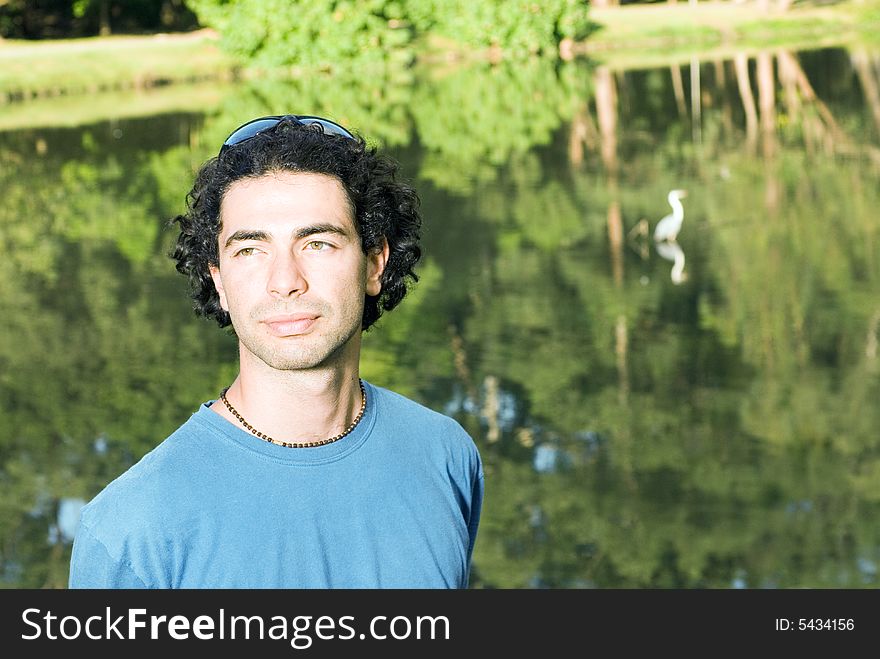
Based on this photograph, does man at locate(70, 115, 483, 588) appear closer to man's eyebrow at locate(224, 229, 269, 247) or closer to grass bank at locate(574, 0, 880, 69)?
man's eyebrow at locate(224, 229, 269, 247)

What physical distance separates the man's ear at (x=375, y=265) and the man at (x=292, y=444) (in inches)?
2.3


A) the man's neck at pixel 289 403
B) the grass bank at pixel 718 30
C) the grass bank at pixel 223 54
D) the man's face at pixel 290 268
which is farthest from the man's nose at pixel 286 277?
the grass bank at pixel 718 30

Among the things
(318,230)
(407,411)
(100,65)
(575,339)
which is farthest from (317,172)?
(100,65)

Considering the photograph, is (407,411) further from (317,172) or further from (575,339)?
(575,339)

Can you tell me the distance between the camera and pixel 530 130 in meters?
37.7

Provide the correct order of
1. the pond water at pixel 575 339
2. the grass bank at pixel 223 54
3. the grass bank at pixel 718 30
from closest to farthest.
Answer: the pond water at pixel 575 339
the grass bank at pixel 223 54
the grass bank at pixel 718 30

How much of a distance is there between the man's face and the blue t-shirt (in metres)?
0.16

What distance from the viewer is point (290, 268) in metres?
2.53

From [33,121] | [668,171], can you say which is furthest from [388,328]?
[33,121]

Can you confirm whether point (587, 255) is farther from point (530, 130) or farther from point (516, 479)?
point (530, 130)

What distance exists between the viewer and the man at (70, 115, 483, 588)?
239 cm

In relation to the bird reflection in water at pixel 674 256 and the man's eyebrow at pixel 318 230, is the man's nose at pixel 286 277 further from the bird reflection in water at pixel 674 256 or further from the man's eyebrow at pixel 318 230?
the bird reflection in water at pixel 674 256

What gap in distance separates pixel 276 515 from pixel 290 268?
429 millimetres

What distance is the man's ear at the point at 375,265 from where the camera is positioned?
2789mm
